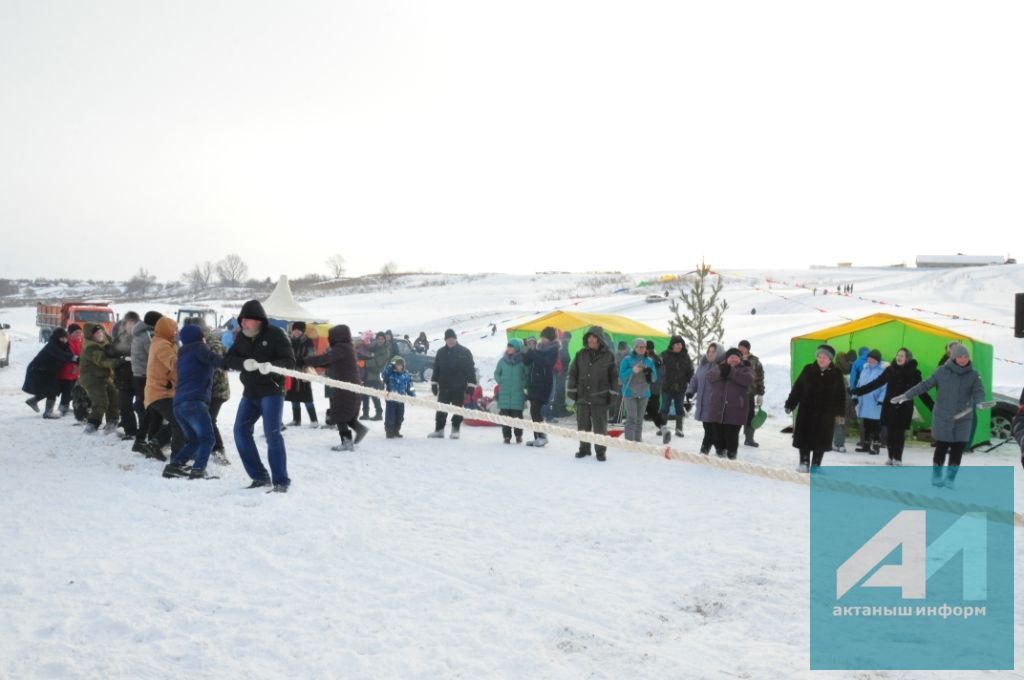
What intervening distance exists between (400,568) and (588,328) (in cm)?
1082

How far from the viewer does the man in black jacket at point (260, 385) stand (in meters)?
6.77

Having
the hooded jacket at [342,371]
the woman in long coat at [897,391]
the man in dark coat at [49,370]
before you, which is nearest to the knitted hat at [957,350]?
the woman in long coat at [897,391]

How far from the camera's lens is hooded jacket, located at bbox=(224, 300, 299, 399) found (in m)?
6.76

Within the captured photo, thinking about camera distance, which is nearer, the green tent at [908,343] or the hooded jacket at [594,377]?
the hooded jacket at [594,377]

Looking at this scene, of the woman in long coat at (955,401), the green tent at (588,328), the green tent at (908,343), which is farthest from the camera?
the green tent at (588,328)

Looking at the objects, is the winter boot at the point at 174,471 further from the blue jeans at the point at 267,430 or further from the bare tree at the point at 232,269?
the bare tree at the point at 232,269

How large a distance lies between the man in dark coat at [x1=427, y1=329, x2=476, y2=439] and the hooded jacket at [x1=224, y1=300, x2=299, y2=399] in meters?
4.35

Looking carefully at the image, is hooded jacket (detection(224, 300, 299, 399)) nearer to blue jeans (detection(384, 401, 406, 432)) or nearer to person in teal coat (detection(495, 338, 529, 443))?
blue jeans (detection(384, 401, 406, 432))

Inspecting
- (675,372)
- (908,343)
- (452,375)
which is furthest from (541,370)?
(908,343)

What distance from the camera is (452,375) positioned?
11211 millimetres

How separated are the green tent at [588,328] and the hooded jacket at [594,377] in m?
5.41

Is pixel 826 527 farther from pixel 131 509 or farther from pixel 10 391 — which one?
pixel 10 391

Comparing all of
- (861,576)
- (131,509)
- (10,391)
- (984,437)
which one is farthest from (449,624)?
(10,391)

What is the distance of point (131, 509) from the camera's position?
615cm
